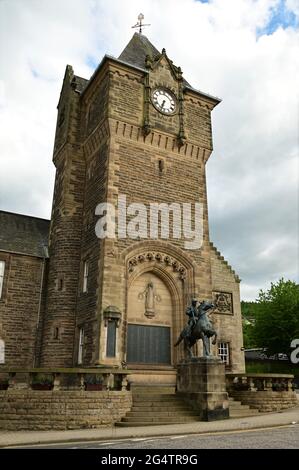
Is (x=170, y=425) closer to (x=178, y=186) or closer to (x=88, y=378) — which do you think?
(x=88, y=378)

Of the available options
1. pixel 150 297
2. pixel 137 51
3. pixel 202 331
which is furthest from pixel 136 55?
pixel 202 331

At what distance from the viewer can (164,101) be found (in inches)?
890

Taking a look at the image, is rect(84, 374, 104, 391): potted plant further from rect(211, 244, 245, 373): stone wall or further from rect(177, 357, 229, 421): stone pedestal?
rect(211, 244, 245, 373): stone wall

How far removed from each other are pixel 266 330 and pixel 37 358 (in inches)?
874

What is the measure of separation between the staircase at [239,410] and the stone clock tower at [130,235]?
3.63m

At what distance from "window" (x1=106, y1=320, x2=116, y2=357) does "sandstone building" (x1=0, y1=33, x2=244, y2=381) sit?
0.04 m

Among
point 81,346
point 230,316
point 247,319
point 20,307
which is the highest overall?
point 247,319

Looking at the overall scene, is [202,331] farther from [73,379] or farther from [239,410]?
[73,379]

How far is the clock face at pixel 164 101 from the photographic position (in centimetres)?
2227

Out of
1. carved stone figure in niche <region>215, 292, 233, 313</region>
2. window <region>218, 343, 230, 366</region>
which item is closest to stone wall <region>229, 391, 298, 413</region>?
window <region>218, 343, 230, 366</region>

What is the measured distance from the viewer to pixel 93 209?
20.5 metres

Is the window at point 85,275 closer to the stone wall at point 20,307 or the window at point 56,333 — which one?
the window at point 56,333

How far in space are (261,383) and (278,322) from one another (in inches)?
783
